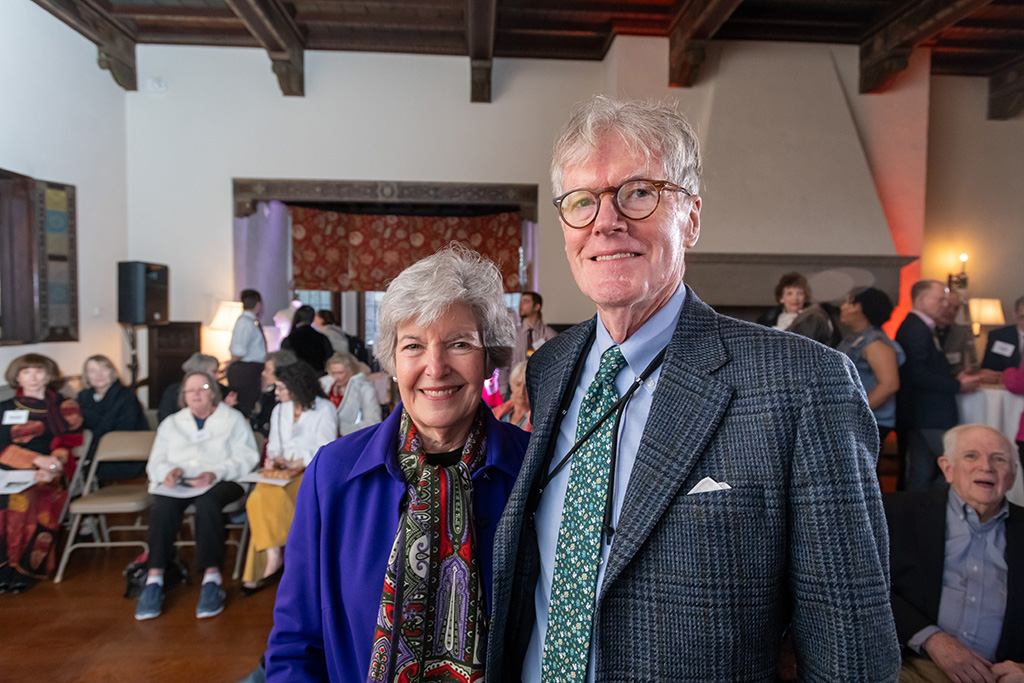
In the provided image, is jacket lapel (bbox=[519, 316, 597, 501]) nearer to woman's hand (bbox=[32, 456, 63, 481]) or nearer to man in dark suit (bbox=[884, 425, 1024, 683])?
man in dark suit (bbox=[884, 425, 1024, 683])

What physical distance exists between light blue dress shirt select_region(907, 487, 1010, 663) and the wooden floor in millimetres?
2772

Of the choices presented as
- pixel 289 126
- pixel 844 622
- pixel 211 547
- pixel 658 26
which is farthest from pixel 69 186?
pixel 844 622

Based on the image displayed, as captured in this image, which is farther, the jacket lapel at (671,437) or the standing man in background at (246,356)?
the standing man in background at (246,356)

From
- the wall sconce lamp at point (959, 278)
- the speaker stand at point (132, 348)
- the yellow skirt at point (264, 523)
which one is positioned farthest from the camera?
the wall sconce lamp at point (959, 278)

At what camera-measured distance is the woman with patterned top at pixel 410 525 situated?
3.93 ft

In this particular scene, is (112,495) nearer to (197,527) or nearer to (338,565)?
(197,527)

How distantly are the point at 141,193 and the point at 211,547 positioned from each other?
492 centimetres

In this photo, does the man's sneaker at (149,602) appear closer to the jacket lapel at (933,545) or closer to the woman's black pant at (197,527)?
the woman's black pant at (197,527)

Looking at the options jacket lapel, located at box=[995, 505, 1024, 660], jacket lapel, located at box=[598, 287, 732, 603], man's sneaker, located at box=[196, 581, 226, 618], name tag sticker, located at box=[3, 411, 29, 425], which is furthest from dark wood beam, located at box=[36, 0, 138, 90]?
jacket lapel, located at box=[995, 505, 1024, 660]

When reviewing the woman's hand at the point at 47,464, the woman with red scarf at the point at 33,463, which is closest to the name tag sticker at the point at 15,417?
the woman with red scarf at the point at 33,463

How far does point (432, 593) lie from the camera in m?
1.22

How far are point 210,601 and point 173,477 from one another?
0.76 meters

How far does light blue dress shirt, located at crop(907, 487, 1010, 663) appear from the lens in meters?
1.95

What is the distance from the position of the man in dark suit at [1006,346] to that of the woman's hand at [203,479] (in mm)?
5002
